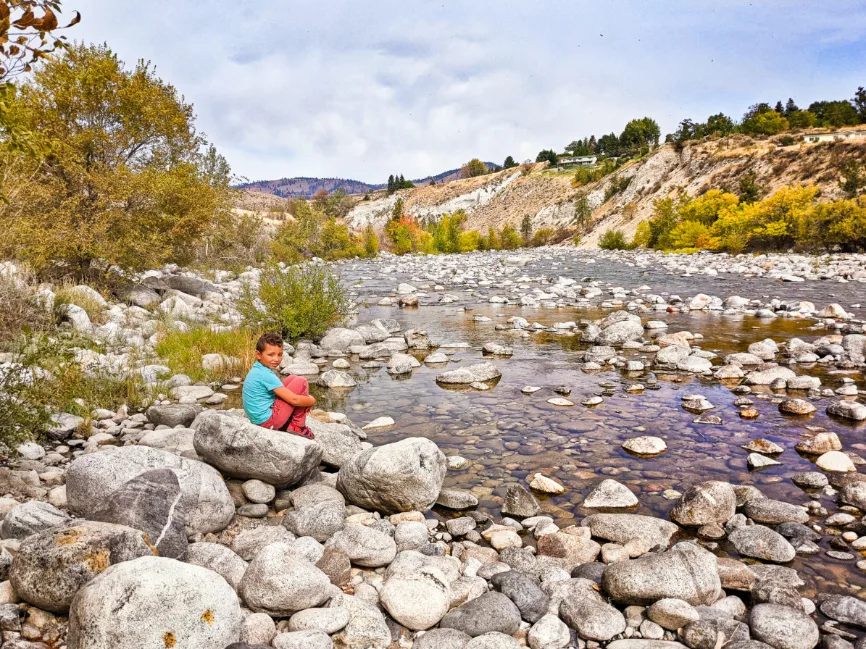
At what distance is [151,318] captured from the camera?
13367 mm

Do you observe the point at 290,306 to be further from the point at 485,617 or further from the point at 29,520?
the point at 485,617

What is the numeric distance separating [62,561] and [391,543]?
2.17 metres

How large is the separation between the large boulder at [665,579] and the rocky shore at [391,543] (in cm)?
1

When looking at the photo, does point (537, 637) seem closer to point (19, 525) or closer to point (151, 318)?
point (19, 525)

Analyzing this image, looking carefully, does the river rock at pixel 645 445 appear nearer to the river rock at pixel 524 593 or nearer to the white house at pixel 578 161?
the river rock at pixel 524 593

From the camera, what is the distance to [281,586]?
3.38m

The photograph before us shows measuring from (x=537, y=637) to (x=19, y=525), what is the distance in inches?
144

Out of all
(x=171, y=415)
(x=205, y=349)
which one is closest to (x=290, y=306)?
(x=205, y=349)

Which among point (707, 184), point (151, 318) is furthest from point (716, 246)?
point (151, 318)

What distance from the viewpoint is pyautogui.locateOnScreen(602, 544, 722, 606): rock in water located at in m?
3.61

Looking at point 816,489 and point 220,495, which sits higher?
Result: point 220,495

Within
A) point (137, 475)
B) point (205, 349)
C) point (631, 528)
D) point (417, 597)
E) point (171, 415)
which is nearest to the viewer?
point (417, 597)

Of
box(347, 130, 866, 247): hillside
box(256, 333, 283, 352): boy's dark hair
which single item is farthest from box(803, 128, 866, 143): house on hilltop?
box(256, 333, 283, 352): boy's dark hair

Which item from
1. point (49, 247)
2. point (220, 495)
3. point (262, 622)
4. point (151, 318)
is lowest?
point (262, 622)
